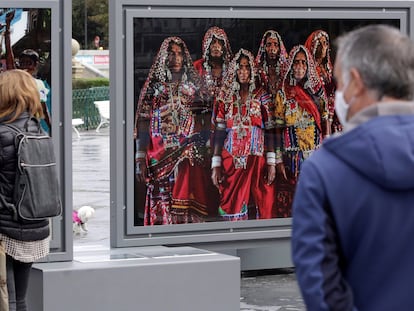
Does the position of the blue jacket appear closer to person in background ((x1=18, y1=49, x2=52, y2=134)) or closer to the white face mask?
the white face mask

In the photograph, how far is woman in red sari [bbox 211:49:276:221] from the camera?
7211 millimetres

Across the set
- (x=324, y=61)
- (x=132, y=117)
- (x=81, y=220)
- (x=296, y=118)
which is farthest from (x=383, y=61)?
(x=81, y=220)

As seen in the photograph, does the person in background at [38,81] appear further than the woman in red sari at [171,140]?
No

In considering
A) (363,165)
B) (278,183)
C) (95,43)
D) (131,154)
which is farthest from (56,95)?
(95,43)

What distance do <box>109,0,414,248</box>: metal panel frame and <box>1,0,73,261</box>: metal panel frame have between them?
1.24 feet

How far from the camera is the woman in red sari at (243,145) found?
7211 millimetres

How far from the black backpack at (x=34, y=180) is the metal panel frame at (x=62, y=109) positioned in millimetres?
1050

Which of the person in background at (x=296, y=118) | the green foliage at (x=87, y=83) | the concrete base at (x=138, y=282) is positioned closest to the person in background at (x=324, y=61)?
the person in background at (x=296, y=118)

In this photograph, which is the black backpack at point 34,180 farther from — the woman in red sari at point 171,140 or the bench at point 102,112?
the bench at point 102,112

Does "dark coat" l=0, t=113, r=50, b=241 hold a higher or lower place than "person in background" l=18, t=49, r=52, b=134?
lower

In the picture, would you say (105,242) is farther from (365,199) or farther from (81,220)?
(365,199)

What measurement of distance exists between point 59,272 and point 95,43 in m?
49.5

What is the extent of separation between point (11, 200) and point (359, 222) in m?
3.08

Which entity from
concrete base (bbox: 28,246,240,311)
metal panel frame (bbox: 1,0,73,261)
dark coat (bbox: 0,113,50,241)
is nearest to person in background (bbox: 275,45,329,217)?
concrete base (bbox: 28,246,240,311)
